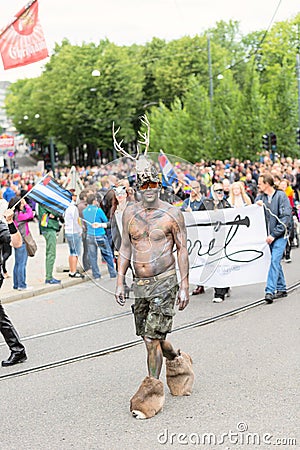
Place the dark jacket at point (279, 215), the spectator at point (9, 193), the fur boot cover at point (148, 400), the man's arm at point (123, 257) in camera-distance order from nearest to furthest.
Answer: the fur boot cover at point (148, 400) → the man's arm at point (123, 257) → the dark jacket at point (279, 215) → the spectator at point (9, 193)

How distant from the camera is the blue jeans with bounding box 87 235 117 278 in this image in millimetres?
10078

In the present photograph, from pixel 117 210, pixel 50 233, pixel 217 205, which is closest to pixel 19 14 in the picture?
pixel 50 233

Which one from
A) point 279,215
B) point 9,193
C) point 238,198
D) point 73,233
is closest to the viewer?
point 279,215

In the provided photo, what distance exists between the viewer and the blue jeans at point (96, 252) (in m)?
10.1

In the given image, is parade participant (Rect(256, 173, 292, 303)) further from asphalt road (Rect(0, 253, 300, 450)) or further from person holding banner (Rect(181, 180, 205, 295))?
person holding banner (Rect(181, 180, 205, 295))

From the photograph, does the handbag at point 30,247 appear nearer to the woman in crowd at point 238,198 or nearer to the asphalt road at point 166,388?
the asphalt road at point 166,388

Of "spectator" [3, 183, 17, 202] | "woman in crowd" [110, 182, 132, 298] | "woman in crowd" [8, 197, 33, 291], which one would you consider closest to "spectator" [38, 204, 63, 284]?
"woman in crowd" [8, 197, 33, 291]

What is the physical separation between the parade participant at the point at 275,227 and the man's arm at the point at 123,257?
4192mm

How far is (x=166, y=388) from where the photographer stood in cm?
671

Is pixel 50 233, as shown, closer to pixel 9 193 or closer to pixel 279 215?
pixel 279 215

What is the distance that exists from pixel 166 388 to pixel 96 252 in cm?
Answer: 392

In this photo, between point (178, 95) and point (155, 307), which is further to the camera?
point (178, 95)

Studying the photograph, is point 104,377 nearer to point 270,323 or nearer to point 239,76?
point 270,323

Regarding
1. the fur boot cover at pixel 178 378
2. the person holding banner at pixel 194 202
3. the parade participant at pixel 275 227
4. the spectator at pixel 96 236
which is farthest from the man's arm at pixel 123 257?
the parade participant at pixel 275 227
